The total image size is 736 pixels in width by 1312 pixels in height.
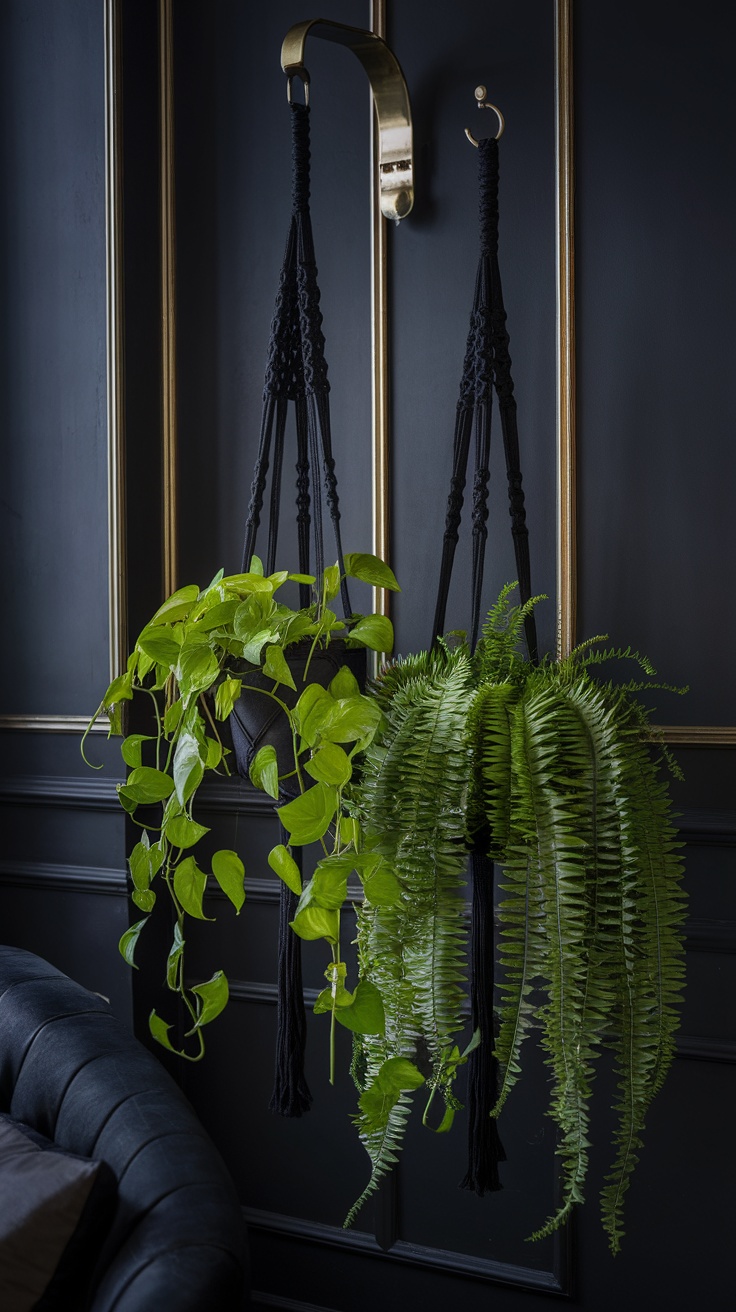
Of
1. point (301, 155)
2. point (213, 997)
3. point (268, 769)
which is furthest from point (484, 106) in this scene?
point (213, 997)

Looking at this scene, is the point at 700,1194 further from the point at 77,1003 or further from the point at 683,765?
the point at 77,1003

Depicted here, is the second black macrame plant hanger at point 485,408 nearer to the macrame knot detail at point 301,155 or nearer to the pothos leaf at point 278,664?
the macrame knot detail at point 301,155

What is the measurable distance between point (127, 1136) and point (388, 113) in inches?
59.6

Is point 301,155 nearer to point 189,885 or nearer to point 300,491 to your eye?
point 300,491

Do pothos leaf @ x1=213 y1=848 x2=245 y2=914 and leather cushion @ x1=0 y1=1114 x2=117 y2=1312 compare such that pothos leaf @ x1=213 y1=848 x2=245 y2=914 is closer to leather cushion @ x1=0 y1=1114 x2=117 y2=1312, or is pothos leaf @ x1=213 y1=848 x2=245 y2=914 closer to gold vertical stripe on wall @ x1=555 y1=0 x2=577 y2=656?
leather cushion @ x1=0 y1=1114 x2=117 y2=1312

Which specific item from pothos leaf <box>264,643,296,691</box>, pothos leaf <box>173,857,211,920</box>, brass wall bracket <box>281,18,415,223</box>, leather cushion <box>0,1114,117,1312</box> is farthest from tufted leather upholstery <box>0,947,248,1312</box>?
brass wall bracket <box>281,18,415,223</box>

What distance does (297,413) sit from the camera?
1.67 metres

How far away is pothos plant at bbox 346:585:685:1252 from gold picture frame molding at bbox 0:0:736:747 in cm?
44

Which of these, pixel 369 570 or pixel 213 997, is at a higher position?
pixel 369 570

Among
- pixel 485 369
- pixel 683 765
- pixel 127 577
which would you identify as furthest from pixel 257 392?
pixel 683 765

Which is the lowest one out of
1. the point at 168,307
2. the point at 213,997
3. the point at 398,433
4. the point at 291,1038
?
the point at 291,1038

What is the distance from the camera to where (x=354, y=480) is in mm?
1820

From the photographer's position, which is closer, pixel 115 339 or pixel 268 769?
pixel 268 769

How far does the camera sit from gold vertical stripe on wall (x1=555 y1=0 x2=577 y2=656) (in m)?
1.64
